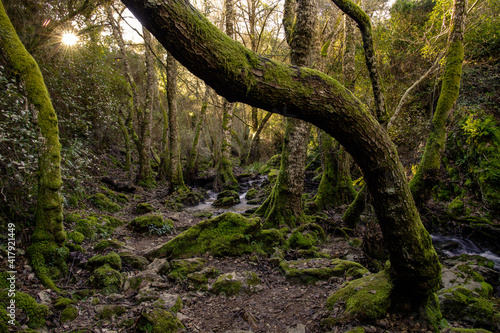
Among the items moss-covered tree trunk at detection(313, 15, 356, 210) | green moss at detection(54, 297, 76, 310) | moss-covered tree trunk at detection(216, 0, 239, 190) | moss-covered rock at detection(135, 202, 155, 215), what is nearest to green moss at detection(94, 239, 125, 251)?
green moss at detection(54, 297, 76, 310)

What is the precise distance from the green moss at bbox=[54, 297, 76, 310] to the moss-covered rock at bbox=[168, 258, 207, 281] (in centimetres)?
139

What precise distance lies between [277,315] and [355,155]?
2.42 meters

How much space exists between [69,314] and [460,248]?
27.9ft

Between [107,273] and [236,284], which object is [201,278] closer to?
[236,284]

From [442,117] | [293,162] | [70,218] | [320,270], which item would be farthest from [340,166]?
[70,218]

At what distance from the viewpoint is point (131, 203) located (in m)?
9.57

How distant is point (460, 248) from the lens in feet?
21.4

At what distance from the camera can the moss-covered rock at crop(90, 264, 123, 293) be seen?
3723 mm

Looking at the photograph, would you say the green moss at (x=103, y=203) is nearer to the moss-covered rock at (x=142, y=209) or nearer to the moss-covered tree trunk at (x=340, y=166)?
the moss-covered rock at (x=142, y=209)

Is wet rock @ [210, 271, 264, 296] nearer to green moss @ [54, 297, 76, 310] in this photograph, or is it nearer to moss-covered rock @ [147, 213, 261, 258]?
moss-covered rock @ [147, 213, 261, 258]

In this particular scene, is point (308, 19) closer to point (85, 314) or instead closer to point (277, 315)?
point (277, 315)

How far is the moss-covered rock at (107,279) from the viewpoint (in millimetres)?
3723

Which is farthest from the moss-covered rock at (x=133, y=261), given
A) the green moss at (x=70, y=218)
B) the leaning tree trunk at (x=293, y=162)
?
the leaning tree trunk at (x=293, y=162)

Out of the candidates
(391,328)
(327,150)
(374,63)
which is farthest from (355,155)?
(327,150)
